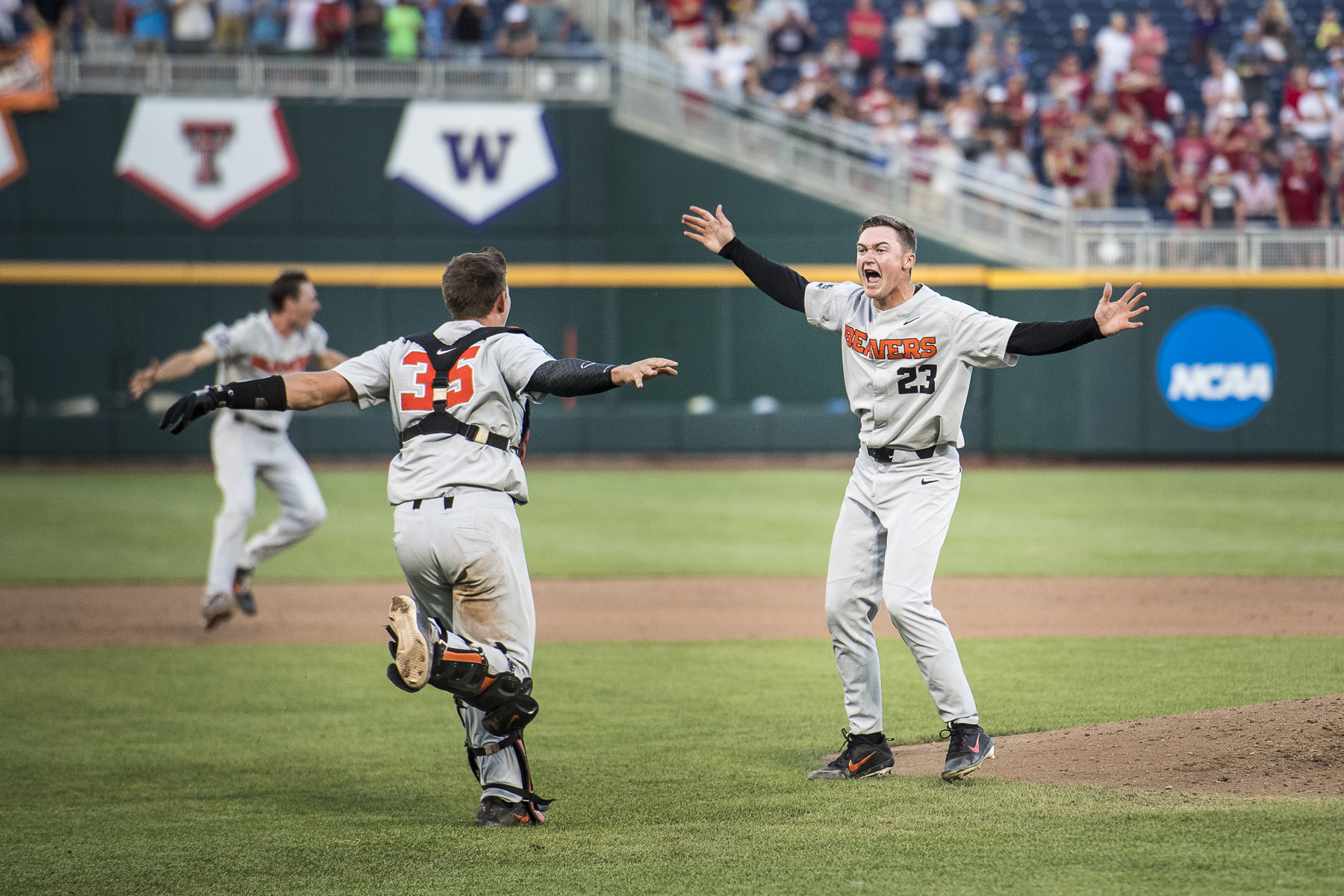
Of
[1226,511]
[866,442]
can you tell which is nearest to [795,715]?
[866,442]

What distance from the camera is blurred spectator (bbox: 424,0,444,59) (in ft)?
78.2

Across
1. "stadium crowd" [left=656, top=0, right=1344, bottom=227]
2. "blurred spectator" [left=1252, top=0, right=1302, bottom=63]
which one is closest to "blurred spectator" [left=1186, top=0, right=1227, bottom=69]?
"stadium crowd" [left=656, top=0, right=1344, bottom=227]

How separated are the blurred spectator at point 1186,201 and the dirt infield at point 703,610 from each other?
35.8ft

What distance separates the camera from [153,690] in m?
8.03

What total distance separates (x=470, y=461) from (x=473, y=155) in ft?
62.8

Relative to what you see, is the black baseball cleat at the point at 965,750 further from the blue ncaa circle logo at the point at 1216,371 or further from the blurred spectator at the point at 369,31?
the blurred spectator at the point at 369,31

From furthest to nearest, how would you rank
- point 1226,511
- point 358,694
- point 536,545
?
point 1226,511, point 536,545, point 358,694

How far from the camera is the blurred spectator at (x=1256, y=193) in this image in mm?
21625

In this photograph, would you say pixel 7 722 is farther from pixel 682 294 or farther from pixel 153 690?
pixel 682 294

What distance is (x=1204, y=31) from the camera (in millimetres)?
24859

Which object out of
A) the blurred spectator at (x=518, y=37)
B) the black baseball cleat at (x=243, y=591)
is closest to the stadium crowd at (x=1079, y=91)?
the blurred spectator at (x=518, y=37)

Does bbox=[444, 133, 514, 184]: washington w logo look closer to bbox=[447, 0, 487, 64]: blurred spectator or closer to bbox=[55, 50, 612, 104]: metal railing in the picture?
bbox=[55, 50, 612, 104]: metal railing

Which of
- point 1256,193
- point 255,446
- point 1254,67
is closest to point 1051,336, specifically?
point 255,446

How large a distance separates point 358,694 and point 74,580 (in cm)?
520
